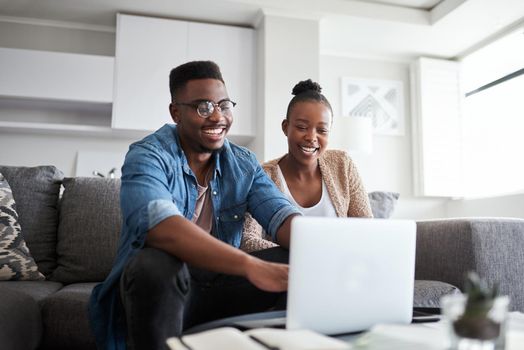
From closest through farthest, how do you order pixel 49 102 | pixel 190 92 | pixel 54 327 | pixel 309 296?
pixel 309 296 < pixel 190 92 < pixel 54 327 < pixel 49 102

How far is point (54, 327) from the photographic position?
1.55 metres

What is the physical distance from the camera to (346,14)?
402cm

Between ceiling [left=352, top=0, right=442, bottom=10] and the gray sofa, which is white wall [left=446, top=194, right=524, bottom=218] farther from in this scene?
the gray sofa

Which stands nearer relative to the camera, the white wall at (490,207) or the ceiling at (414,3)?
the white wall at (490,207)

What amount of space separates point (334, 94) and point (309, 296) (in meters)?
3.99

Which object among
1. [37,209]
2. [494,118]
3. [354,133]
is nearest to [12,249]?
[37,209]

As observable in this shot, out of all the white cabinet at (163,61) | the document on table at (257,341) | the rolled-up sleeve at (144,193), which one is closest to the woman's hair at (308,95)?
the rolled-up sleeve at (144,193)

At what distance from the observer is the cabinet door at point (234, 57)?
4062mm

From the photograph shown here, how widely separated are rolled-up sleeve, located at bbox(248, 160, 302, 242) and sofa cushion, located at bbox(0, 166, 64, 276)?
2.98 feet

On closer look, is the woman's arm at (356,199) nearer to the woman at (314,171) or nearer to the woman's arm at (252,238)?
the woman at (314,171)

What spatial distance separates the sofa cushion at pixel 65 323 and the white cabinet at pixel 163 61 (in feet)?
8.18

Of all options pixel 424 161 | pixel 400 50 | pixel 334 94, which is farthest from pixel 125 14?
pixel 424 161

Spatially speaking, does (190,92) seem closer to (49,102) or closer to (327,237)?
(327,237)

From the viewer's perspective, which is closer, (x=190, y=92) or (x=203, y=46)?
(x=190, y=92)
